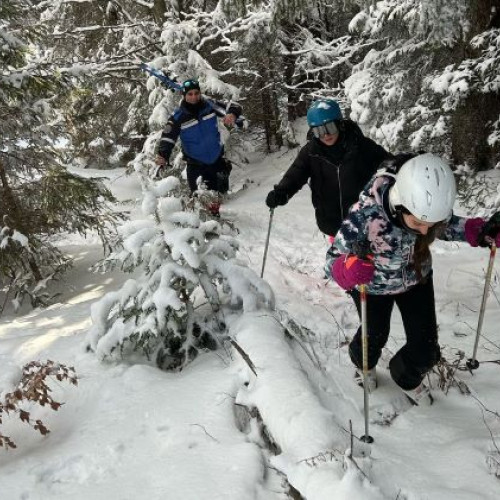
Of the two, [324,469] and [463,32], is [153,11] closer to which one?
[463,32]

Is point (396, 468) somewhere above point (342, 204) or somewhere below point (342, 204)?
below

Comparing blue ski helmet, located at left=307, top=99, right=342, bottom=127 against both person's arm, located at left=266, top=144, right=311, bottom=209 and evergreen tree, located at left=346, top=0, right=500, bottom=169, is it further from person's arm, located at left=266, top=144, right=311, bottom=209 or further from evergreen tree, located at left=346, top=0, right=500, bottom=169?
evergreen tree, located at left=346, top=0, right=500, bottom=169

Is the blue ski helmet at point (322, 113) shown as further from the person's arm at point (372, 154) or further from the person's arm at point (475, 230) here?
the person's arm at point (475, 230)

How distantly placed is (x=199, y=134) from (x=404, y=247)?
4901mm

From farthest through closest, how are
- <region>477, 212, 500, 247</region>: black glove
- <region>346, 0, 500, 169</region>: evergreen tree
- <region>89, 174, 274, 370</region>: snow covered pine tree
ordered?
<region>346, 0, 500, 169</region>: evergreen tree → <region>89, 174, 274, 370</region>: snow covered pine tree → <region>477, 212, 500, 247</region>: black glove

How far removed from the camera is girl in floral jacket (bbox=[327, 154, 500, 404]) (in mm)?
2955

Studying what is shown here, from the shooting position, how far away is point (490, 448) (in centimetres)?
305

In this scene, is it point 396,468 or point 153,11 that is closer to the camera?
point 396,468

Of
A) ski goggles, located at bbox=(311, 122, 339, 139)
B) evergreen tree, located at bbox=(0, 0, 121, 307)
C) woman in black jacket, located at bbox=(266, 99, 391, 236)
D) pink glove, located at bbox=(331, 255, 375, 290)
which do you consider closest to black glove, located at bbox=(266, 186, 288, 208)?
woman in black jacket, located at bbox=(266, 99, 391, 236)

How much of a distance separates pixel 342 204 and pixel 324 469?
2.83 meters

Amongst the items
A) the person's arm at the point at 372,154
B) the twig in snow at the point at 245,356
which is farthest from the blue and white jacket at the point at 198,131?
the twig in snow at the point at 245,356

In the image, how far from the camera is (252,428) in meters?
3.28

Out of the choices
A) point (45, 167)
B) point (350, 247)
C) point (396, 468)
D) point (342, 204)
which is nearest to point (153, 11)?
point (45, 167)

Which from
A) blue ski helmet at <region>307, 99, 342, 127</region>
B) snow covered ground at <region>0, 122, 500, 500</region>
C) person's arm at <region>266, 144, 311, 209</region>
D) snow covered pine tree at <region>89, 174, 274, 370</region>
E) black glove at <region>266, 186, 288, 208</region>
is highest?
blue ski helmet at <region>307, 99, 342, 127</region>
